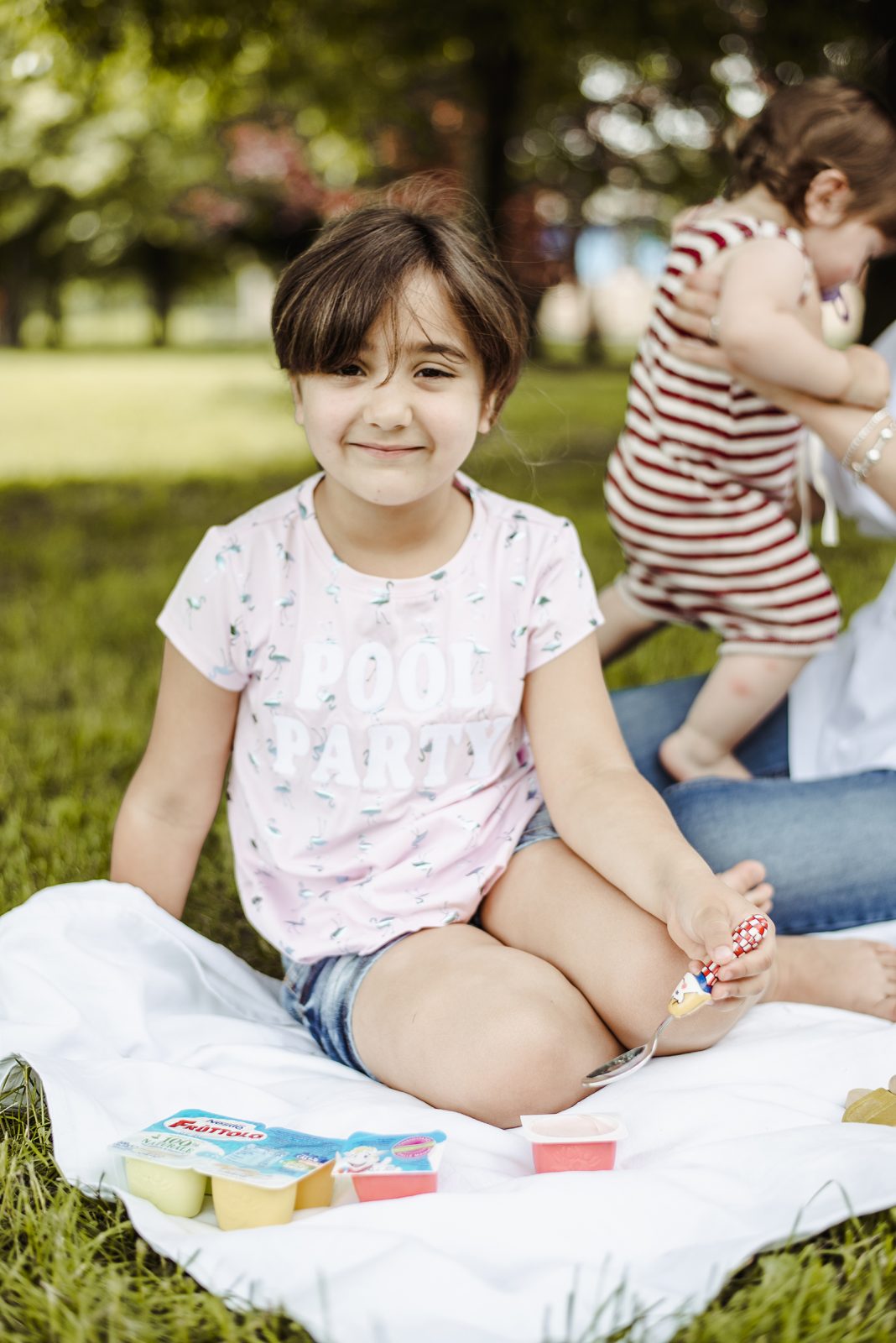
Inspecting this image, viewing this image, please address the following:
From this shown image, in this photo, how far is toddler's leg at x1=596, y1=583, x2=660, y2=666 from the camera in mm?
2760

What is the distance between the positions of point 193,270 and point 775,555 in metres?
29.5

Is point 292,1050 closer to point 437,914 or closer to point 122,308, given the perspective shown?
point 437,914

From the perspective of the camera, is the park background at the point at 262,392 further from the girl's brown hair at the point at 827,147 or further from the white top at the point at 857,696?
the white top at the point at 857,696

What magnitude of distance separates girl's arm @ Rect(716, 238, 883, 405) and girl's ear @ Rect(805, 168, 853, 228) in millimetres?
148

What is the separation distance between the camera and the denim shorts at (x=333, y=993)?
1718mm

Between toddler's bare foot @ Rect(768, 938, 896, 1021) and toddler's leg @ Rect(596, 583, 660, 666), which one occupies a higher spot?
toddler's leg @ Rect(596, 583, 660, 666)

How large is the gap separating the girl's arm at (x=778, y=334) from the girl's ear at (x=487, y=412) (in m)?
0.68

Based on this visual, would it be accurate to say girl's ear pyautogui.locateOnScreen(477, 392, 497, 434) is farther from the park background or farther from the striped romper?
the striped romper

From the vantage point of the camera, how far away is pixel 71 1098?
4.84 feet

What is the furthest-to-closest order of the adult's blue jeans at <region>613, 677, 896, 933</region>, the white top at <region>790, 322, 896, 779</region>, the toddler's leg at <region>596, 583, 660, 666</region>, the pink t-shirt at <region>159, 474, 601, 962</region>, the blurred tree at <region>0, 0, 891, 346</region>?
the blurred tree at <region>0, 0, 891, 346</region>, the toddler's leg at <region>596, 583, 660, 666</region>, the white top at <region>790, 322, 896, 779</region>, the adult's blue jeans at <region>613, 677, 896, 933</region>, the pink t-shirt at <region>159, 474, 601, 962</region>

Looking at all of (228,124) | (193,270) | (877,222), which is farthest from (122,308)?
(877,222)

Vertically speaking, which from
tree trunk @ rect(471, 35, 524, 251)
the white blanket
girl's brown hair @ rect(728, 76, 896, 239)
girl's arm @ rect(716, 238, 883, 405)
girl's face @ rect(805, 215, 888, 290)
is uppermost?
tree trunk @ rect(471, 35, 524, 251)

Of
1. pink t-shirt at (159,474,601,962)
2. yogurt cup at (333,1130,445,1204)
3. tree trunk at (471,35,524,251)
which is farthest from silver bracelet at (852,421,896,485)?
tree trunk at (471,35,524,251)

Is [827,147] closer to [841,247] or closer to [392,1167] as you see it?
[841,247]
